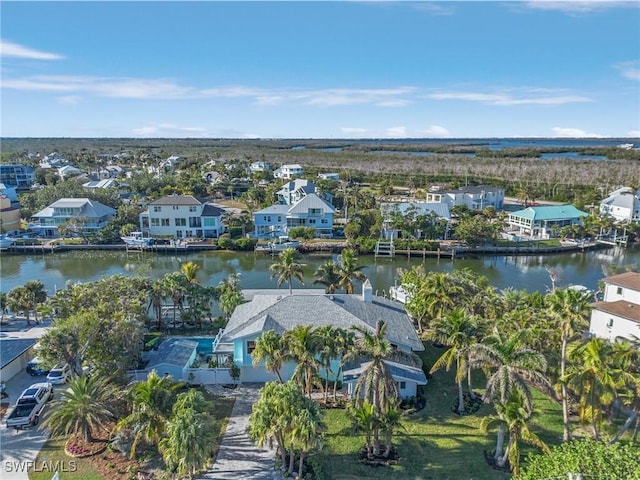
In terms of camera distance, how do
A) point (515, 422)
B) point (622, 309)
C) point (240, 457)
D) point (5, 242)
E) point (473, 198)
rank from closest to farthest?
point (515, 422), point (240, 457), point (622, 309), point (5, 242), point (473, 198)

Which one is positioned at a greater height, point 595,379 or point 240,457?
point 595,379

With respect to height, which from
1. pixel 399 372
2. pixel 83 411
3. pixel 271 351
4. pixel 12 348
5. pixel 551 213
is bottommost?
pixel 12 348

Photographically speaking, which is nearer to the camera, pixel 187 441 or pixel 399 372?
pixel 187 441

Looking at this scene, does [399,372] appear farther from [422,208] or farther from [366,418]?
[422,208]

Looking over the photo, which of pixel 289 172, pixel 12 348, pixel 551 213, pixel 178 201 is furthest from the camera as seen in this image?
pixel 289 172

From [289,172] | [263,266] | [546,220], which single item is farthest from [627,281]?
[289,172]

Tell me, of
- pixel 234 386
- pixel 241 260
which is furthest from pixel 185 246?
pixel 234 386

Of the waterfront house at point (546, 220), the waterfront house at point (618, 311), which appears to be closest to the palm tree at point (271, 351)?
the waterfront house at point (618, 311)
